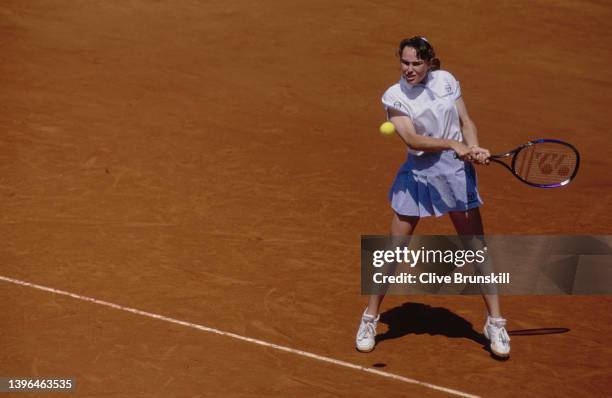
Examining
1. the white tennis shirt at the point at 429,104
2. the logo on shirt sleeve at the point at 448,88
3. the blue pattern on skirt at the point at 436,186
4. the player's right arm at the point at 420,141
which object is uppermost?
the logo on shirt sleeve at the point at 448,88

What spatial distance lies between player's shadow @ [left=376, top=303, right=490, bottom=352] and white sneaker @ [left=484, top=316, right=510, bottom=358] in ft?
0.75

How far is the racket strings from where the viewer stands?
809cm

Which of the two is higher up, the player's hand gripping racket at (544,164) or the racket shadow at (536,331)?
the player's hand gripping racket at (544,164)

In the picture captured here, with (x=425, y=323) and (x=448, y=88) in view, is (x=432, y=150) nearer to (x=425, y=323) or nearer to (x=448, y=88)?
(x=448, y=88)

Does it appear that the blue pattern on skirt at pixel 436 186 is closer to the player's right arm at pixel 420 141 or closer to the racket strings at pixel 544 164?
the player's right arm at pixel 420 141

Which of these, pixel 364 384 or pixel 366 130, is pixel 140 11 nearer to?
pixel 366 130

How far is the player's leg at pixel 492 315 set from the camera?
7859mm

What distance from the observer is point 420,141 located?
7488 millimetres

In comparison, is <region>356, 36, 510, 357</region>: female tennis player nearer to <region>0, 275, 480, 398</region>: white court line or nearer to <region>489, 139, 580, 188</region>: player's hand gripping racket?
<region>0, 275, 480, 398</region>: white court line

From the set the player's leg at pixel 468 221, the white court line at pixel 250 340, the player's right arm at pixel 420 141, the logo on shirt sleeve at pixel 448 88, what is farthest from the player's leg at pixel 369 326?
the logo on shirt sleeve at pixel 448 88

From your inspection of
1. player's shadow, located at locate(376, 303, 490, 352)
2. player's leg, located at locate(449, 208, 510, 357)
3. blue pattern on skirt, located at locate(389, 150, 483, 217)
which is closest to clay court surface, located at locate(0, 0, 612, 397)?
player's shadow, located at locate(376, 303, 490, 352)

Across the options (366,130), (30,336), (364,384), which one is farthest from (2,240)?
(366,130)

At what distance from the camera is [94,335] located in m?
8.21

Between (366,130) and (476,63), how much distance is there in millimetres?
3391
